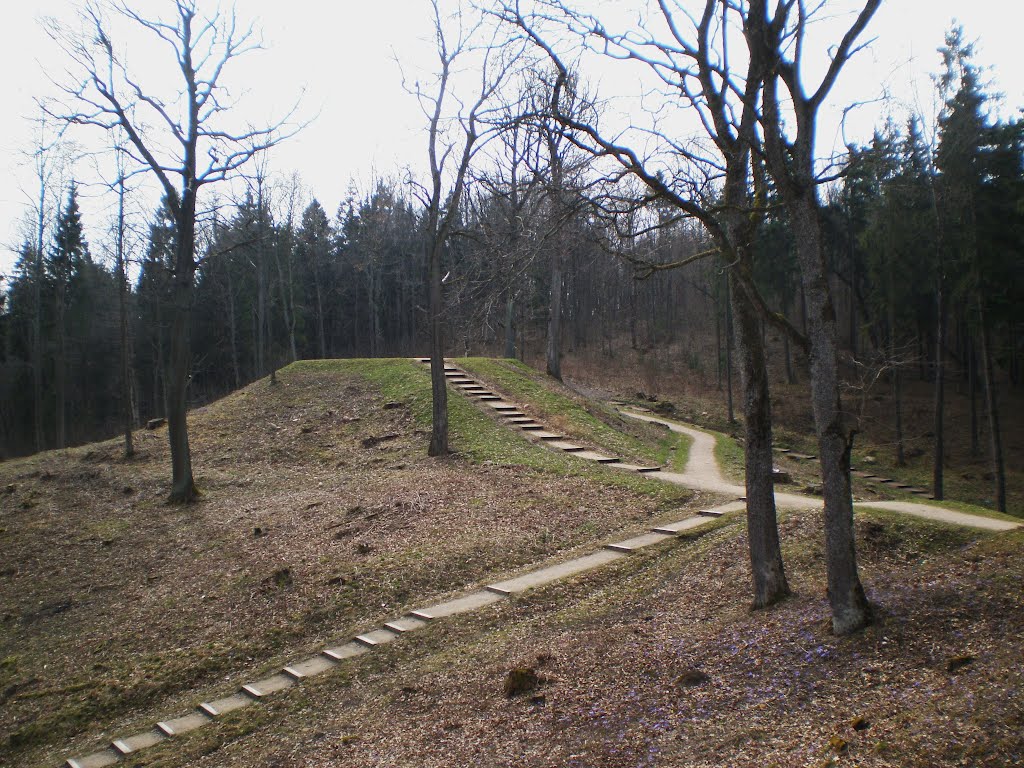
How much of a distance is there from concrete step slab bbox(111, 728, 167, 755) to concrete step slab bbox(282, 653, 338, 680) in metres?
1.21

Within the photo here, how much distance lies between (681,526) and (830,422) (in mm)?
5165

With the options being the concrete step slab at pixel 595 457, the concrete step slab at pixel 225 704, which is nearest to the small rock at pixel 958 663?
the concrete step slab at pixel 225 704

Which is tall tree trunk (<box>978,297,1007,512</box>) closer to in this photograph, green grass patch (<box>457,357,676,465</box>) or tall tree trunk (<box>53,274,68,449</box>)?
green grass patch (<box>457,357,676,465</box>)

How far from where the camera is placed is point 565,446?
634 inches

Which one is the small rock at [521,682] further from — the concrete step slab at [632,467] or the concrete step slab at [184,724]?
the concrete step slab at [632,467]

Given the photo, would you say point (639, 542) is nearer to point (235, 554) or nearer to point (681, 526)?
point (681, 526)

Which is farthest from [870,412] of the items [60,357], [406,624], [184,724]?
[60,357]

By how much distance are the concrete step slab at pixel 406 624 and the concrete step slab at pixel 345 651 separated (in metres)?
0.39

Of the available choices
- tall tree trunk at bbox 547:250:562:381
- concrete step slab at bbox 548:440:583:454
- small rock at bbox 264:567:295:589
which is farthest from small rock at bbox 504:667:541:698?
tall tree trunk at bbox 547:250:562:381

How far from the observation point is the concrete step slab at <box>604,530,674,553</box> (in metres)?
9.38

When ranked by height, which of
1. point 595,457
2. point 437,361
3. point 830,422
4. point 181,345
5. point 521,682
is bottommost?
point 521,682

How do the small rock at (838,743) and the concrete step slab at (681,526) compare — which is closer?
the small rock at (838,743)

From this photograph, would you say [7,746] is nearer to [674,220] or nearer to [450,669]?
[450,669]

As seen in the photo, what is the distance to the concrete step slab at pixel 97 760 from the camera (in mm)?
6070
